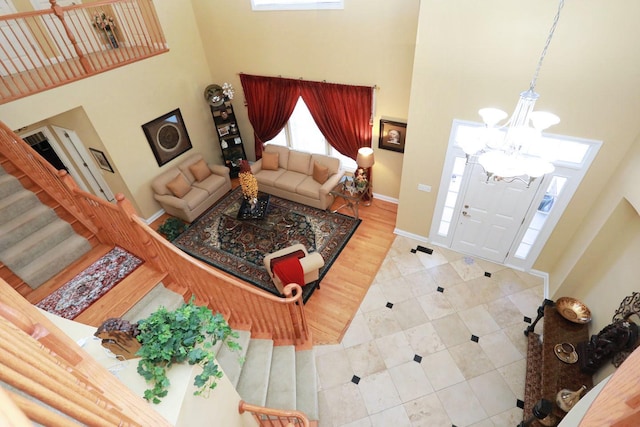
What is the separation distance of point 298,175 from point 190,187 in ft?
7.68

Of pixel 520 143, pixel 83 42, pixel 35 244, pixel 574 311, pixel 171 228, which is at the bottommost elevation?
pixel 171 228

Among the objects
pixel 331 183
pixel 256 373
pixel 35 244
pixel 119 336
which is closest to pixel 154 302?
pixel 119 336

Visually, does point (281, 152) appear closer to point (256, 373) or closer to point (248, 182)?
point (248, 182)

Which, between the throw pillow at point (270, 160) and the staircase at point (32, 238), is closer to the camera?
the staircase at point (32, 238)

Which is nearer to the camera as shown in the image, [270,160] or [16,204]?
[16,204]

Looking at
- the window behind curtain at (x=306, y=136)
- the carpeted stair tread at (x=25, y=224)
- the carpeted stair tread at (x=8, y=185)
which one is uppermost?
the carpeted stair tread at (x=8, y=185)

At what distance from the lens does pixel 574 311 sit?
375 centimetres

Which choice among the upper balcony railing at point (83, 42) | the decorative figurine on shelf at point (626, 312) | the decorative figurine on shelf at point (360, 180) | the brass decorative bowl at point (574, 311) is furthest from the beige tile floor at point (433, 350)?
the upper balcony railing at point (83, 42)

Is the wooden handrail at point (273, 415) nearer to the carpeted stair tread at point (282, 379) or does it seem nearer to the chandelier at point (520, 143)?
the carpeted stair tread at point (282, 379)

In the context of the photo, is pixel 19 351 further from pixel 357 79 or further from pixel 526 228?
pixel 357 79

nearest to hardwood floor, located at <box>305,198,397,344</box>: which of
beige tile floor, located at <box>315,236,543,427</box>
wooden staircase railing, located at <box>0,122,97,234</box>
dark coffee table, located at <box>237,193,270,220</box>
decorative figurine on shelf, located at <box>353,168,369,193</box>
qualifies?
beige tile floor, located at <box>315,236,543,427</box>

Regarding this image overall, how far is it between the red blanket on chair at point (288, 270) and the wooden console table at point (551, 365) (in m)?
3.10

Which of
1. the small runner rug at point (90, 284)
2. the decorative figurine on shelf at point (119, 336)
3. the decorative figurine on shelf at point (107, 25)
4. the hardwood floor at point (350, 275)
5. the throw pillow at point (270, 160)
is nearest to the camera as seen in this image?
the decorative figurine on shelf at point (119, 336)

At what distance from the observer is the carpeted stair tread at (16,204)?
12.2 feet
